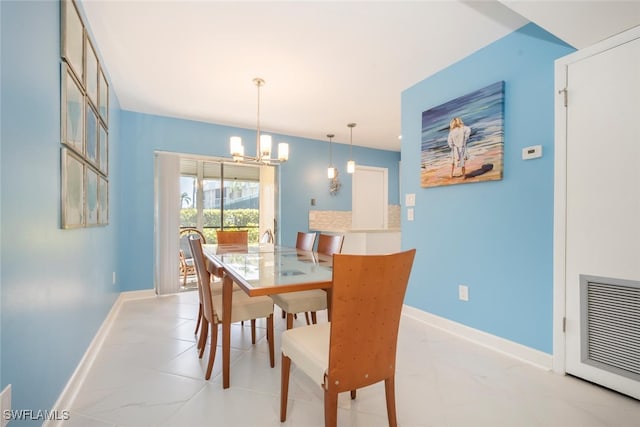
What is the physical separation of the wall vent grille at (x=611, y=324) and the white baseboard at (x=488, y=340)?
245 mm

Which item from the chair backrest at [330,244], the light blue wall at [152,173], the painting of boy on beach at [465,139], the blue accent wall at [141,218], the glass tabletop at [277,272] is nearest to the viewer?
the blue accent wall at [141,218]

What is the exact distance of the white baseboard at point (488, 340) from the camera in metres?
2.00

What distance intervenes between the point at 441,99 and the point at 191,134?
3217 millimetres

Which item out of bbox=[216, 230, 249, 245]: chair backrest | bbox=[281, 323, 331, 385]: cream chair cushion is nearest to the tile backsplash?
bbox=[216, 230, 249, 245]: chair backrest

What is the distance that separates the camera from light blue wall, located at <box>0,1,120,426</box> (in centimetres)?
100

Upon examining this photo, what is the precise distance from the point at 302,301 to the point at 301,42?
1.94m

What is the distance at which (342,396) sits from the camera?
5.45ft

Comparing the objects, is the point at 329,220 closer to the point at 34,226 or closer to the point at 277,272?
the point at 277,272

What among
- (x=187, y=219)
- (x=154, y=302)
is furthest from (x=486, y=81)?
(x=187, y=219)

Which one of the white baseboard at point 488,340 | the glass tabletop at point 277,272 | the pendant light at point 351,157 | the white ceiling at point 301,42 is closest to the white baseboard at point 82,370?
the glass tabletop at point 277,272

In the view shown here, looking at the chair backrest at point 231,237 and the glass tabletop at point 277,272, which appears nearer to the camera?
the glass tabletop at point 277,272

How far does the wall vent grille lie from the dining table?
1.58 metres

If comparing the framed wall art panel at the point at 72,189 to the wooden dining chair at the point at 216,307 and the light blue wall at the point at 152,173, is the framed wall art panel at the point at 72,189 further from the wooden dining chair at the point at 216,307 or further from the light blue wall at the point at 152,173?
the light blue wall at the point at 152,173

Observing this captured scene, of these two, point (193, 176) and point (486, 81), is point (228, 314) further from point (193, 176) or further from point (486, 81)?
point (193, 176)
